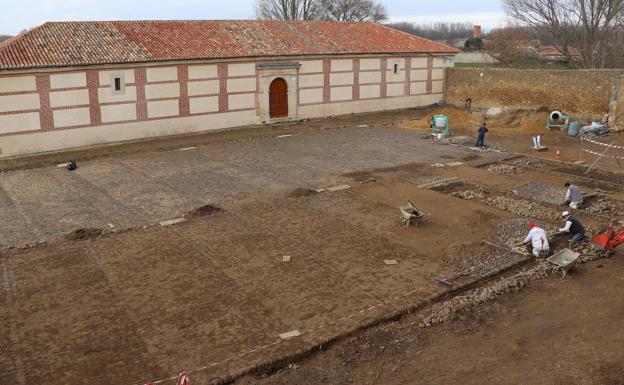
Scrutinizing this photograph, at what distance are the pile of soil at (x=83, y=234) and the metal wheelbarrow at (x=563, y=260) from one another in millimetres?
10414

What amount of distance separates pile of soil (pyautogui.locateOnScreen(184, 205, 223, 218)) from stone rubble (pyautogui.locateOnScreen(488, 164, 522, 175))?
1010cm

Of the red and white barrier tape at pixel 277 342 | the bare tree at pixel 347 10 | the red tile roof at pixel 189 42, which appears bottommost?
the red and white barrier tape at pixel 277 342

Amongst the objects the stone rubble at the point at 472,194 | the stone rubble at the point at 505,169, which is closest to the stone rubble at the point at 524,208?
the stone rubble at the point at 472,194

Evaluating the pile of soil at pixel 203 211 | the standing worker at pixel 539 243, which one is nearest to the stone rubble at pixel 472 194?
the standing worker at pixel 539 243

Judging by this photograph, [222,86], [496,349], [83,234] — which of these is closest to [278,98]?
[222,86]

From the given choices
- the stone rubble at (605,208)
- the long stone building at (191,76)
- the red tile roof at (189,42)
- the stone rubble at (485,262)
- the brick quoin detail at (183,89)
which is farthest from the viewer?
the brick quoin detail at (183,89)

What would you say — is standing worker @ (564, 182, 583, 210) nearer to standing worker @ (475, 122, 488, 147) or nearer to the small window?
standing worker @ (475, 122, 488, 147)

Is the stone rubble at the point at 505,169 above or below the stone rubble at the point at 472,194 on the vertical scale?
above

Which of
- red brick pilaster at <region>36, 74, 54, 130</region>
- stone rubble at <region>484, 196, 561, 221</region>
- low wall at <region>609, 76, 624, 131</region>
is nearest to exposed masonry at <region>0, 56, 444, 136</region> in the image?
red brick pilaster at <region>36, 74, 54, 130</region>

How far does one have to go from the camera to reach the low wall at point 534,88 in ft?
94.4

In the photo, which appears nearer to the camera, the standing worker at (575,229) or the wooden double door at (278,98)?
the standing worker at (575,229)

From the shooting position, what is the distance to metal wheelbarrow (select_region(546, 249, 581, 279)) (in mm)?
11164

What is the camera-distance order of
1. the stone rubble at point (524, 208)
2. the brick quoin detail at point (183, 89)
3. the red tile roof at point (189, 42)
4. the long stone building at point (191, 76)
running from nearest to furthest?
the stone rubble at point (524, 208)
the long stone building at point (191, 76)
the red tile roof at point (189, 42)
the brick quoin detail at point (183, 89)

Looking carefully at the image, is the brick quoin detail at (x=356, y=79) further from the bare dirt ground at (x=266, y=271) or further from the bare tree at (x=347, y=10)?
the bare tree at (x=347, y=10)
